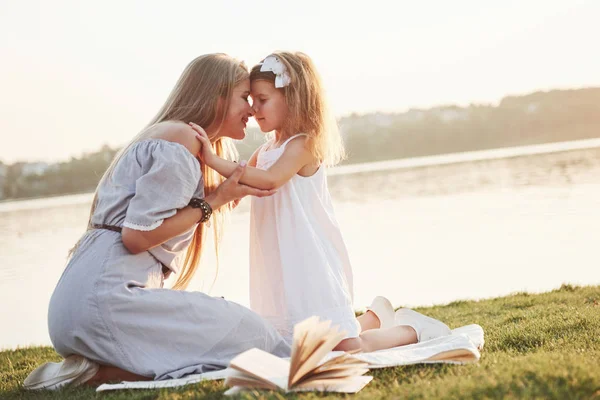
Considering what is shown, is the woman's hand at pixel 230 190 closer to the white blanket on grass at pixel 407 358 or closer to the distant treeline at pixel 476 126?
the white blanket on grass at pixel 407 358

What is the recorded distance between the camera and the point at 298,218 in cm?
399

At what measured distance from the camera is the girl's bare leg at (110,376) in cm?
351

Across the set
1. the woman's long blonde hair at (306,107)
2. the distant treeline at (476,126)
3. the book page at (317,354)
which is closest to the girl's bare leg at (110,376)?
the book page at (317,354)

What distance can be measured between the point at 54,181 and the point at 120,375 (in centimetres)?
4241

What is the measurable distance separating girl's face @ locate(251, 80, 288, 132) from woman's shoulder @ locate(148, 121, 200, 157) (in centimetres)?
57

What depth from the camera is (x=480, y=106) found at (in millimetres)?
63312

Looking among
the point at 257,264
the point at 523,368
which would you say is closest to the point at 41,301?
the point at 257,264

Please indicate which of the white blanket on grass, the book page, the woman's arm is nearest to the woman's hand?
the woman's arm

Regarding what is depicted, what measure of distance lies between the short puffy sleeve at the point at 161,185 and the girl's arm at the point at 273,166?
0.18 m

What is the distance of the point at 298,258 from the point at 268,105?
88 centimetres

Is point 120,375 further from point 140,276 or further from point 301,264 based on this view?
point 301,264

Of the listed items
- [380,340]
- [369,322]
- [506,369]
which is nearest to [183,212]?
[380,340]

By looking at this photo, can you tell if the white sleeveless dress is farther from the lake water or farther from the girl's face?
the lake water

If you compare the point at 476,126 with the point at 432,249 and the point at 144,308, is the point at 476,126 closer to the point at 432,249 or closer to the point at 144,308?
the point at 432,249
